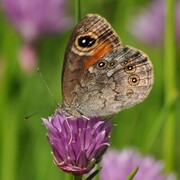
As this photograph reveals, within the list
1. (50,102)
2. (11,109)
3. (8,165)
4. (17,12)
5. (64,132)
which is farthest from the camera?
(17,12)

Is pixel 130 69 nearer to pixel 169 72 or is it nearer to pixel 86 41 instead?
pixel 86 41

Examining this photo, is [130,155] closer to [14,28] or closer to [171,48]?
[171,48]

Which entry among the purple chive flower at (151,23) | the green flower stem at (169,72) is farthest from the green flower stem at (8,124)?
the purple chive flower at (151,23)

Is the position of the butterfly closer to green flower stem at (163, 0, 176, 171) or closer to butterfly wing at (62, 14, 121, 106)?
butterfly wing at (62, 14, 121, 106)

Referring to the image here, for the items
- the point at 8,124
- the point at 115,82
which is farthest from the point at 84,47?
the point at 8,124

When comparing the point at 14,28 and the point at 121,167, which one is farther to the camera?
the point at 14,28

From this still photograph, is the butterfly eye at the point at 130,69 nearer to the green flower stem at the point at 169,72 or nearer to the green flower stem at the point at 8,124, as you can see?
the green flower stem at the point at 169,72

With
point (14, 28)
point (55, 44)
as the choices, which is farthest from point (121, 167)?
point (55, 44)

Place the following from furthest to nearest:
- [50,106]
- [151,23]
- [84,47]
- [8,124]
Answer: [151,23] < [50,106] < [8,124] < [84,47]
